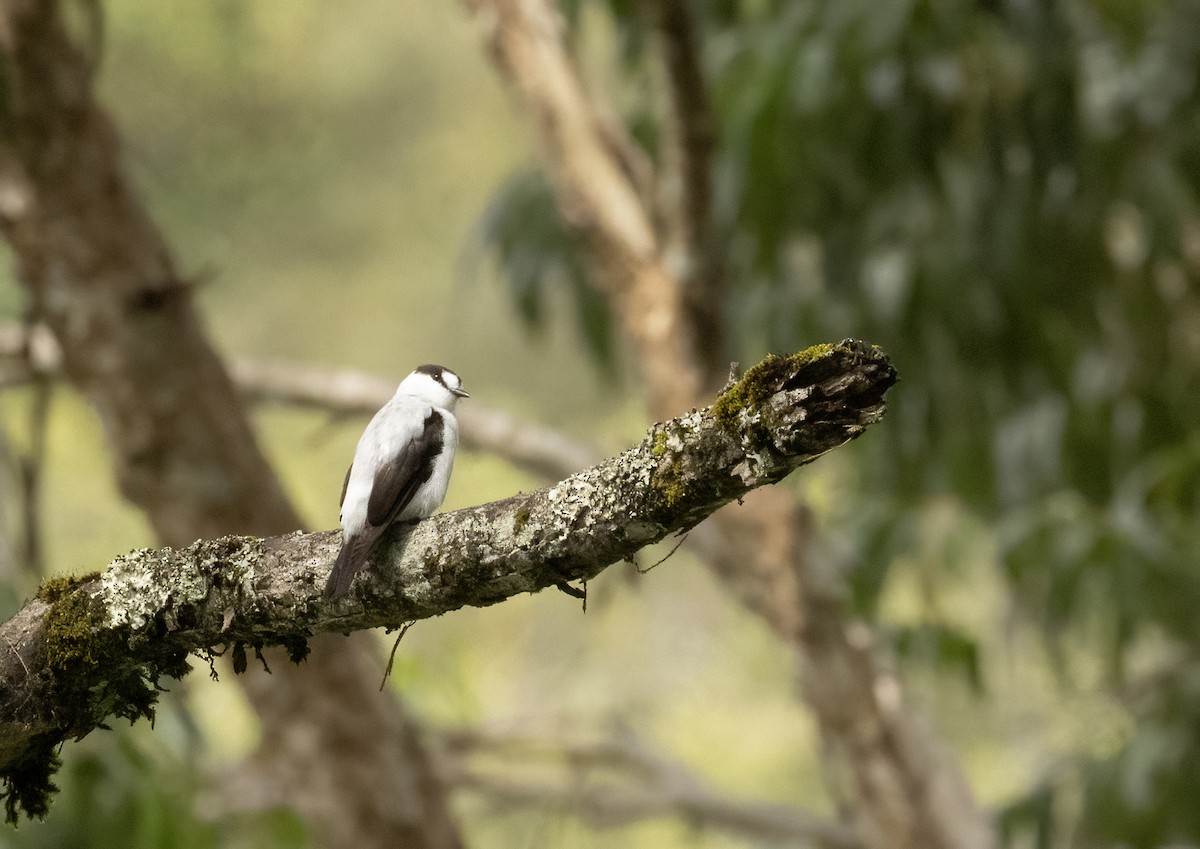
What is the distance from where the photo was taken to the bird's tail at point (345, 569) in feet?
4.70

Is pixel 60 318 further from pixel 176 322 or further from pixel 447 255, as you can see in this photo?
pixel 447 255

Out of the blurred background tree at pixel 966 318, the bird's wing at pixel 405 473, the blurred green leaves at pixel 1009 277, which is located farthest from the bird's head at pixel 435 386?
the blurred green leaves at pixel 1009 277

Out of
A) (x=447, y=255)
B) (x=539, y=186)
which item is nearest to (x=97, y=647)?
(x=539, y=186)

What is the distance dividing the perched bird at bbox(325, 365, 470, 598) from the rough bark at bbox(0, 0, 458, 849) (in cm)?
113

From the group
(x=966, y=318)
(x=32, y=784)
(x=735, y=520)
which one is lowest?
(x=32, y=784)

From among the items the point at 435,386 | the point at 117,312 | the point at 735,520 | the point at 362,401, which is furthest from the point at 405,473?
the point at 362,401

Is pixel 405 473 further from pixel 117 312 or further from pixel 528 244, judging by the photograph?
pixel 528 244

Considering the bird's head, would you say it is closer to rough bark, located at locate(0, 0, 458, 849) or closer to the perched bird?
the perched bird

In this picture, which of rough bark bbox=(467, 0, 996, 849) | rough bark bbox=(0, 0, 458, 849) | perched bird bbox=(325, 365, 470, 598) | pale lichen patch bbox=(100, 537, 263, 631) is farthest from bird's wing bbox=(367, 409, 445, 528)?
rough bark bbox=(467, 0, 996, 849)

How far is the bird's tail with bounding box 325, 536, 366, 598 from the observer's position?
1.43m

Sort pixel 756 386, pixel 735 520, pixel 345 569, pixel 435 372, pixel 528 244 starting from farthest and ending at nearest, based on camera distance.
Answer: pixel 528 244
pixel 735 520
pixel 435 372
pixel 345 569
pixel 756 386

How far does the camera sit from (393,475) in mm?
1687

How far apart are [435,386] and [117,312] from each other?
122cm

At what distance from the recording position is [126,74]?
19.0 meters
